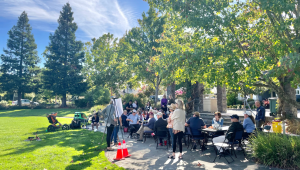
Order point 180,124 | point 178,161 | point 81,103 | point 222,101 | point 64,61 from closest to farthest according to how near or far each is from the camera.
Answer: point 178,161
point 180,124
point 222,101
point 81,103
point 64,61

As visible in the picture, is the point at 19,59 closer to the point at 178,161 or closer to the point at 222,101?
the point at 222,101

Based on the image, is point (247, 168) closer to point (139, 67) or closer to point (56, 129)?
point (56, 129)

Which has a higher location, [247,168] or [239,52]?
[239,52]

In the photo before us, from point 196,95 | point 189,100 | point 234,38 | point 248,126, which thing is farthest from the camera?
point 189,100

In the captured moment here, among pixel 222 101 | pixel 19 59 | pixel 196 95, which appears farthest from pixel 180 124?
pixel 19 59

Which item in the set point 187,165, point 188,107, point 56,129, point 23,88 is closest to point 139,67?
point 188,107

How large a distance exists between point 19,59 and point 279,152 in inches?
2006

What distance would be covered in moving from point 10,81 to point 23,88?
2.86 meters

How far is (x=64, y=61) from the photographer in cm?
4384

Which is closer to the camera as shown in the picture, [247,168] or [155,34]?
[247,168]

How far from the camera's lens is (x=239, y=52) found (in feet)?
29.8

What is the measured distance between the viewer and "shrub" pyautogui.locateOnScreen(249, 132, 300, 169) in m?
5.62

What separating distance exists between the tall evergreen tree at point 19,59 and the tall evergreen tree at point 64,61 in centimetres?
466

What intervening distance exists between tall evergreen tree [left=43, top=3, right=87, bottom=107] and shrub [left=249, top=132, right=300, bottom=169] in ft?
130
